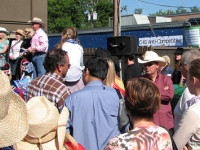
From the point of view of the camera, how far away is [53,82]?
3.41m

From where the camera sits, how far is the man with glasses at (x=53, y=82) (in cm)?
334

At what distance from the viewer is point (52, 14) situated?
62094 mm

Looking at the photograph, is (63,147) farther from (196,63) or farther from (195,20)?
(195,20)

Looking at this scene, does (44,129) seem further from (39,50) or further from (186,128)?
(39,50)

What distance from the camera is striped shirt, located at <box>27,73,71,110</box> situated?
334 cm

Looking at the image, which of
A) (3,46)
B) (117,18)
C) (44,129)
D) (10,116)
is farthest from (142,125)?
(117,18)

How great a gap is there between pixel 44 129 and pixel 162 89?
2800 mm

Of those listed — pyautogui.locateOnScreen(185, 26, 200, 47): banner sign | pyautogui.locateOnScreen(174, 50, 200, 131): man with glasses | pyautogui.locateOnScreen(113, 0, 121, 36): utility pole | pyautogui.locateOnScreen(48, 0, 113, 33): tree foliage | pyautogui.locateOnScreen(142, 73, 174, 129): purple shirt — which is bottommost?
pyautogui.locateOnScreen(142, 73, 174, 129): purple shirt

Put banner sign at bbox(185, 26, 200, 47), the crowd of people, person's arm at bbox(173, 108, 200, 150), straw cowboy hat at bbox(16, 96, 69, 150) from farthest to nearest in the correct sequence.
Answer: banner sign at bbox(185, 26, 200, 47) → person's arm at bbox(173, 108, 200, 150) → straw cowboy hat at bbox(16, 96, 69, 150) → the crowd of people

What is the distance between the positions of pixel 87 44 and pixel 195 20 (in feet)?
21.5

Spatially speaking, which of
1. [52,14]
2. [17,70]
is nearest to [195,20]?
[17,70]

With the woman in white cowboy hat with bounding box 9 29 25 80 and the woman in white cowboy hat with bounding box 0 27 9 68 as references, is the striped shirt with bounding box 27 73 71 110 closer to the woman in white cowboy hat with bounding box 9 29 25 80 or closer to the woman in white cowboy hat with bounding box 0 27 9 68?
the woman in white cowboy hat with bounding box 9 29 25 80

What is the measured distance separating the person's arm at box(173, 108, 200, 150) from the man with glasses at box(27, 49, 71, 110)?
1.43 m

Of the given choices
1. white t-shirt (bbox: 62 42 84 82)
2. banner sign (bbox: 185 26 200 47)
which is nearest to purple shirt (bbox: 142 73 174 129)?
white t-shirt (bbox: 62 42 84 82)
